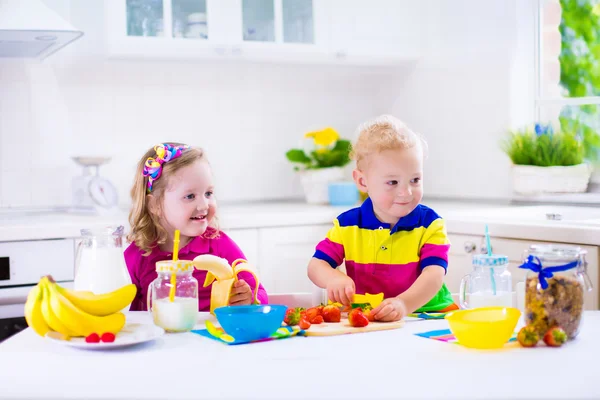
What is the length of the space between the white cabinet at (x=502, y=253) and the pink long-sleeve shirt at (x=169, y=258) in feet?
2.91

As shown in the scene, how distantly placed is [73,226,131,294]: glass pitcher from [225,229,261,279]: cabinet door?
4.87 ft

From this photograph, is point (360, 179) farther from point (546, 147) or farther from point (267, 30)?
point (267, 30)

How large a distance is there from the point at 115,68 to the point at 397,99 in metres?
1.43

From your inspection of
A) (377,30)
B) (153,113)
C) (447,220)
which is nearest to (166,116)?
(153,113)

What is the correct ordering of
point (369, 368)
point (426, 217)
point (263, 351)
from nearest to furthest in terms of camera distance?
point (369, 368)
point (263, 351)
point (426, 217)

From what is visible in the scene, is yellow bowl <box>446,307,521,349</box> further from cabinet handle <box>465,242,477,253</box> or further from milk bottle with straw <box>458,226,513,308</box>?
cabinet handle <box>465,242,477,253</box>

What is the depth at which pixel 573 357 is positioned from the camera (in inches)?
51.9

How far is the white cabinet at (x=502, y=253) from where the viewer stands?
8.13 ft

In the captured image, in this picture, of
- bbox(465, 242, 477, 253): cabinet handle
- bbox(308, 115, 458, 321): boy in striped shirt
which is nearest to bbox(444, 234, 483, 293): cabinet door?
bbox(465, 242, 477, 253): cabinet handle

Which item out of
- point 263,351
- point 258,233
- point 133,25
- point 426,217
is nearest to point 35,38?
point 133,25

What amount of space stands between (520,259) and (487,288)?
39.4 inches

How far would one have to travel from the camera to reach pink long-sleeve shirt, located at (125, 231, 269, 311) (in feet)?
6.72

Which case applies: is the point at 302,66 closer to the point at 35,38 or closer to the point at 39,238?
the point at 35,38

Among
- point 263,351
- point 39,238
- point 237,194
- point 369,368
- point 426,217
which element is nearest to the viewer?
point 369,368
